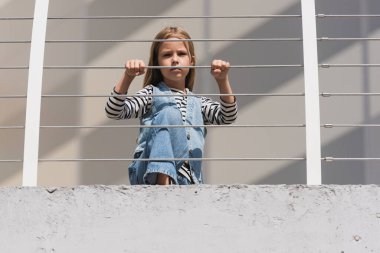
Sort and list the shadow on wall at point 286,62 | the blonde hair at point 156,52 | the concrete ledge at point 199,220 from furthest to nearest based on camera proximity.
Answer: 1. the shadow on wall at point 286,62
2. the blonde hair at point 156,52
3. the concrete ledge at point 199,220

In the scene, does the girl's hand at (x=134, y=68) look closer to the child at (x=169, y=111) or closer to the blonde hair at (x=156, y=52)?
the child at (x=169, y=111)

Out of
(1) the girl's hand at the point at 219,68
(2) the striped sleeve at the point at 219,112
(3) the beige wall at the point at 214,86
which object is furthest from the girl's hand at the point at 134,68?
(3) the beige wall at the point at 214,86

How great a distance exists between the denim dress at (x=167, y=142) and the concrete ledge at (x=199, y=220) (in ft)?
0.81

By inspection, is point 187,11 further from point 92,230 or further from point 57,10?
point 92,230

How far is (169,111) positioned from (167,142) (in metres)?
0.13

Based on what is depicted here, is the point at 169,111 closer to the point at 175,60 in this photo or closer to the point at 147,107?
the point at 147,107

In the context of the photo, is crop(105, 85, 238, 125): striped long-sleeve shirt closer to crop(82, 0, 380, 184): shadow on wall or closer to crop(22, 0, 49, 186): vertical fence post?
crop(22, 0, 49, 186): vertical fence post

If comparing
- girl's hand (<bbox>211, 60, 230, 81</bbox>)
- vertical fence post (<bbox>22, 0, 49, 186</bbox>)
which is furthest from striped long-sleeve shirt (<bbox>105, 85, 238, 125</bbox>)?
vertical fence post (<bbox>22, 0, 49, 186</bbox>)

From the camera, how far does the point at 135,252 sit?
3.47 meters

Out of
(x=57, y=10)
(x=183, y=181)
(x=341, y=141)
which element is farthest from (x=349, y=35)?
(x=183, y=181)

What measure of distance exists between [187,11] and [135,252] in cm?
211

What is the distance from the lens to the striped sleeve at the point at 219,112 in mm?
3980

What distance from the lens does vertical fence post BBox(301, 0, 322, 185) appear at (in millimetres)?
3535

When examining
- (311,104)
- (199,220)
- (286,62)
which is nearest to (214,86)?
(286,62)
